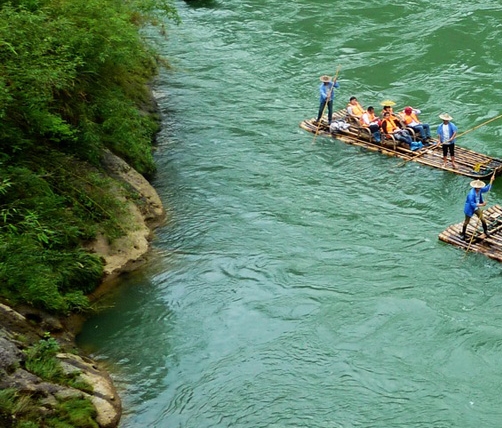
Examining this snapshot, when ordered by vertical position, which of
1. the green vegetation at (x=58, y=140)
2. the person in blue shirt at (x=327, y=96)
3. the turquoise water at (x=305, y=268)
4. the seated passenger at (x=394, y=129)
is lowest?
the turquoise water at (x=305, y=268)

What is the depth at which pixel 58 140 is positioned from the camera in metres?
13.2

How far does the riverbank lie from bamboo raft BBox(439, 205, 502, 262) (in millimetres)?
5370

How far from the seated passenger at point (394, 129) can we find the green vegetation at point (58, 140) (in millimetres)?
5653

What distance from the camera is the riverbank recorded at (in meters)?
9.38

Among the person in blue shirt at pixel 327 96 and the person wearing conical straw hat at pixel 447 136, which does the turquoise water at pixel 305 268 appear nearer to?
the person wearing conical straw hat at pixel 447 136

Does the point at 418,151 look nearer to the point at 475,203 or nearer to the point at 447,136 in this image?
the point at 447,136

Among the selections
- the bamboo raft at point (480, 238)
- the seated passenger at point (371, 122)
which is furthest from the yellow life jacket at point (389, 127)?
the bamboo raft at point (480, 238)

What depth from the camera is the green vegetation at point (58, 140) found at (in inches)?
456

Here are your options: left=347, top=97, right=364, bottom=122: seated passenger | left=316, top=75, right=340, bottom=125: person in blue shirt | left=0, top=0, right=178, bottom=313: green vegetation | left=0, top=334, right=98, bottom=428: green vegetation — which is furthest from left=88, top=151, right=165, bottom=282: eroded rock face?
left=347, top=97, right=364, bottom=122: seated passenger

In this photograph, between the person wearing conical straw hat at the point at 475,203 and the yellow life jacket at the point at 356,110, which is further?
the yellow life jacket at the point at 356,110

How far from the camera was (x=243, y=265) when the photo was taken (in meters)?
13.9

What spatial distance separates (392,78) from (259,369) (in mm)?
12784

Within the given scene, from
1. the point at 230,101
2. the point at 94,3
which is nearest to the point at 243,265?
the point at 94,3

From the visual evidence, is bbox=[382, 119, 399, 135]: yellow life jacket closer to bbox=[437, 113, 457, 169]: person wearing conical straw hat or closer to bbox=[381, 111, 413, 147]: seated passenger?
bbox=[381, 111, 413, 147]: seated passenger
